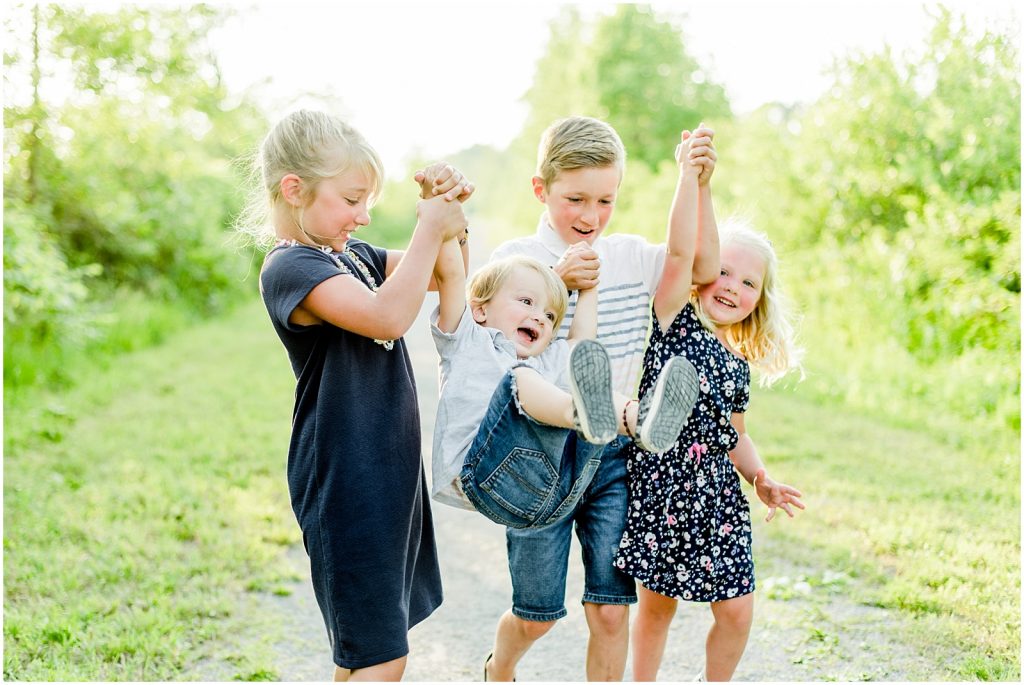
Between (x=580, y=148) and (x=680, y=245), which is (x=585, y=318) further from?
(x=580, y=148)

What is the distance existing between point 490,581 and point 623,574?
5.47 feet

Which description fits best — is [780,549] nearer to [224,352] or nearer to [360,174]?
[360,174]

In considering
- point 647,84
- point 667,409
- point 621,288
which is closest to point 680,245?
point 621,288

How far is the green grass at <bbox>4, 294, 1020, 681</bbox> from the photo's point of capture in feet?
10.8

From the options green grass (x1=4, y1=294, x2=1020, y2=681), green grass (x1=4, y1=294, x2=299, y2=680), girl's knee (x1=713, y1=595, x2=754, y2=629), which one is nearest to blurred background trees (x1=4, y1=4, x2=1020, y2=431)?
green grass (x1=4, y1=294, x2=1020, y2=681)

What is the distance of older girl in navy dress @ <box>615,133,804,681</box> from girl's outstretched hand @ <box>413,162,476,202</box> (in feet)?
2.25

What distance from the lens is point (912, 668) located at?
3.12m

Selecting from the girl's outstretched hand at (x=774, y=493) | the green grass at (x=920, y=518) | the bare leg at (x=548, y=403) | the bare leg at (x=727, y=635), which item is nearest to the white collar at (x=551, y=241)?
the bare leg at (x=548, y=403)

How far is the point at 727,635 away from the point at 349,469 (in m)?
1.27

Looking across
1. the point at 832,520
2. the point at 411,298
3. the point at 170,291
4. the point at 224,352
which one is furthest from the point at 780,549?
the point at 170,291

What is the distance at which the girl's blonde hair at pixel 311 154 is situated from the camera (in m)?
2.24

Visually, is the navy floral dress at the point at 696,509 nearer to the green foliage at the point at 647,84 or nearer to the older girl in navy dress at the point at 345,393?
the older girl in navy dress at the point at 345,393

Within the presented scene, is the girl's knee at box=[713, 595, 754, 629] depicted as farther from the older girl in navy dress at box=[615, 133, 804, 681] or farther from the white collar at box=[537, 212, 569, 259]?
the white collar at box=[537, 212, 569, 259]

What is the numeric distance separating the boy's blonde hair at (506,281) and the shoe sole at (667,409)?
0.44m
